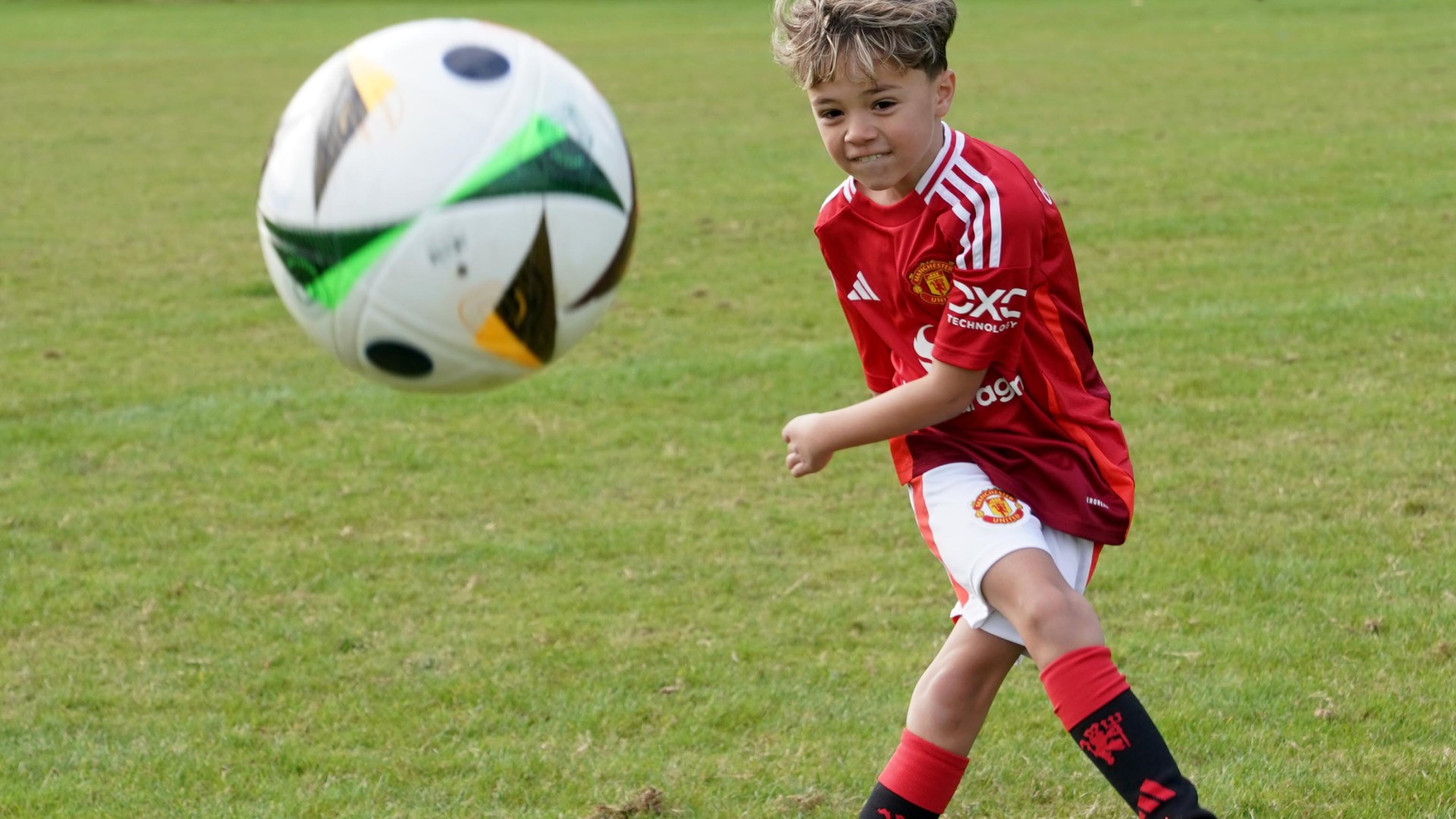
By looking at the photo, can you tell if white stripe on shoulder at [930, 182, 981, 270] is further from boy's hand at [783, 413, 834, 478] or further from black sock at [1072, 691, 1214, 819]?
black sock at [1072, 691, 1214, 819]

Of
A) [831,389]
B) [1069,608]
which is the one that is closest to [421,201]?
[1069,608]

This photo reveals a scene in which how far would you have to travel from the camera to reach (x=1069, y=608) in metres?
3.15

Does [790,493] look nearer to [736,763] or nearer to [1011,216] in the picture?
[736,763]

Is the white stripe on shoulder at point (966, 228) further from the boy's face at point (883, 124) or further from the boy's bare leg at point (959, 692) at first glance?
the boy's bare leg at point (959, 692)

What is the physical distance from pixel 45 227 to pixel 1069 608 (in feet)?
37.7

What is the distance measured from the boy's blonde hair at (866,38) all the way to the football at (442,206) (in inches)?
18.8

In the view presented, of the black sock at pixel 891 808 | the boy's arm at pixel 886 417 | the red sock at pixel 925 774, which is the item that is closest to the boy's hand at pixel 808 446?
the boy's arm at pixel 886 417

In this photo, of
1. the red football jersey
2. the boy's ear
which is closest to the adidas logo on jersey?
the red football jersey

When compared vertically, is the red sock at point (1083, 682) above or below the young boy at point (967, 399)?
below

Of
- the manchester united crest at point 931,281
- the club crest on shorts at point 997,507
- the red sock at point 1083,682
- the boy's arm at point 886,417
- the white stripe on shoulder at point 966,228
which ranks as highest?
the white stripe on shoulder at point 966,228

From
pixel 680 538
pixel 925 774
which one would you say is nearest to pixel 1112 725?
pixel 925 774

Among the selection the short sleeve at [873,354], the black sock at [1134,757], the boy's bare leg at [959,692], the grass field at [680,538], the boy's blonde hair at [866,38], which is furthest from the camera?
the grass field at [680,538]

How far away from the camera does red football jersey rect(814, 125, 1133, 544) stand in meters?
3.20

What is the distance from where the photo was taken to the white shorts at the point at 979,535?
10.7 feet
